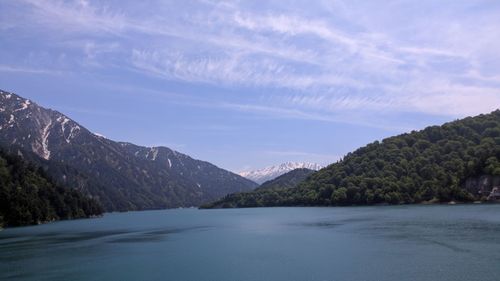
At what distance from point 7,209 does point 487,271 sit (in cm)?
15493

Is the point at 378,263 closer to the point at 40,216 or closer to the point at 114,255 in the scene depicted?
the point at 114,255

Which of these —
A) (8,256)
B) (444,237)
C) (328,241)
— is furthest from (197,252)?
(444,237)

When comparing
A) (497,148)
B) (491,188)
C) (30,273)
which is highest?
(497,148)

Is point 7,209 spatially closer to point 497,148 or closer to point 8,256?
point 8,256

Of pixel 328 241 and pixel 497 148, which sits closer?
pixel 328 241

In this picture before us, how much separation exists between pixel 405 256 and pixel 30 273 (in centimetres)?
4842

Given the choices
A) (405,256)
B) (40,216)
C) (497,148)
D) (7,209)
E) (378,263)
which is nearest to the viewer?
(378,263)

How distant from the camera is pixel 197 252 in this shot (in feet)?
260

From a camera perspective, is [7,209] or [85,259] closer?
[85,259]

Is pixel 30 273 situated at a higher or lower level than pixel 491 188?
lower

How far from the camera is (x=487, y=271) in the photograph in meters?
49.3

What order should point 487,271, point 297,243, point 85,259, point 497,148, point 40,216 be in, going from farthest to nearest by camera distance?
point 497,148
point 40,216
point 297,243
point 85,259
point 487,271

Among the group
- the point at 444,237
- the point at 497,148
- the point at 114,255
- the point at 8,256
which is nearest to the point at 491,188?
the point at 497,148

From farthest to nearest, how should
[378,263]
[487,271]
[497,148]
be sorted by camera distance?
[497,148]
[378,263]
[487,271]
